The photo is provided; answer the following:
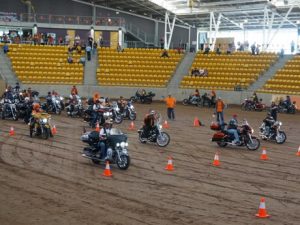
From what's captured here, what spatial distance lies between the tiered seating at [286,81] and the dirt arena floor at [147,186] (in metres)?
20.3

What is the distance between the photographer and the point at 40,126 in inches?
853

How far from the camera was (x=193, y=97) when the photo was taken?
41.8m

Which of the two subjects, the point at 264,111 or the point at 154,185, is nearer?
the point at 154,185

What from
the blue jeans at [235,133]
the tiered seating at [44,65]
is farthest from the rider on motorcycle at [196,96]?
the blue jeans at [235,133]

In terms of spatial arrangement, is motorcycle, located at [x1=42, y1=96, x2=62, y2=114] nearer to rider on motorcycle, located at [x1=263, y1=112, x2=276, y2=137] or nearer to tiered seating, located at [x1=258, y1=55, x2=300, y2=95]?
rider on motorcycle, located at [x1=263, y1=112, x2=276, y2=137]

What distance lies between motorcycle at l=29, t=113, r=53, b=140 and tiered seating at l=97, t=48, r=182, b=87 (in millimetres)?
23431

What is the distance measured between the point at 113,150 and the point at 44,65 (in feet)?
103

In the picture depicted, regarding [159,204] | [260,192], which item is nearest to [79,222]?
[159,204]

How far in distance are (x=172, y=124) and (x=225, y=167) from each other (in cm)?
1233

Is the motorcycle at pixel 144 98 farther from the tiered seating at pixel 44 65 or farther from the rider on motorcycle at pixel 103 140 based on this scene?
the rider on motorcycle at pixel 103 140

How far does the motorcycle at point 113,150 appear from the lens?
51.9 ft

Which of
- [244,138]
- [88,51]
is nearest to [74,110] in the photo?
[244,138]

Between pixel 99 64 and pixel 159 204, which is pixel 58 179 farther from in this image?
pixel 99 64

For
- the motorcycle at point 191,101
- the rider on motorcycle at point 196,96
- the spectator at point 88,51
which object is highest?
the spectator at point 88,51
